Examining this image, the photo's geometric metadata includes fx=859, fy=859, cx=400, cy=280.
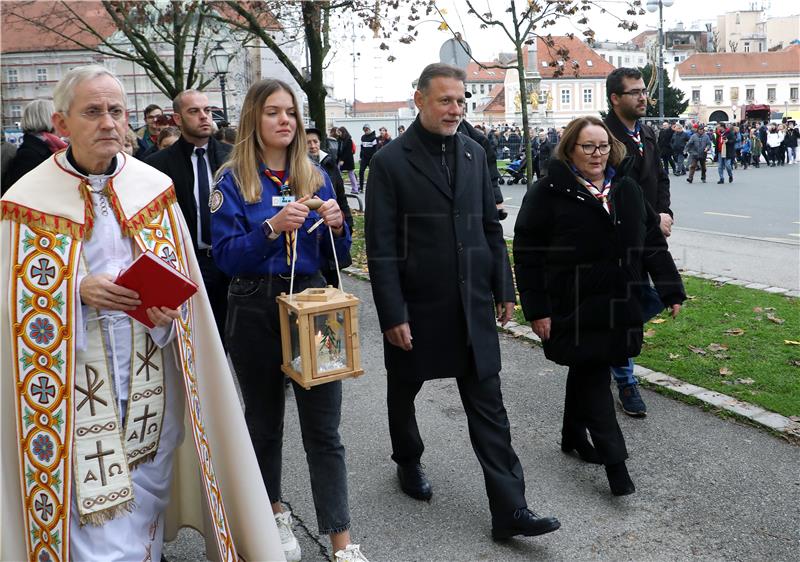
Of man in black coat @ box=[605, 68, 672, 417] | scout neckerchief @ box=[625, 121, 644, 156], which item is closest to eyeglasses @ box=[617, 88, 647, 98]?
man in black coat @ box=[605, 68, 672, 417]

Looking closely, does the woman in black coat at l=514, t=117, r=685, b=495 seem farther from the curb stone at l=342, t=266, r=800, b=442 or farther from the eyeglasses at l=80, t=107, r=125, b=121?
the eyeglasses at l=80, t=107, r=125, b=121

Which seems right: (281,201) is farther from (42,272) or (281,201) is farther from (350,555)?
(350,555)

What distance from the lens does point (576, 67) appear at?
10664 millimetres

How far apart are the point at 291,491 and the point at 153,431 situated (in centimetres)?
151

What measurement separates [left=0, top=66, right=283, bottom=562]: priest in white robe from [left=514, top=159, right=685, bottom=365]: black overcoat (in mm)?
2065

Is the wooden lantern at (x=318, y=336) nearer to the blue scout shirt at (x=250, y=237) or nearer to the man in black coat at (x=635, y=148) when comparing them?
the blue scout shirt at (x=250, y=237)

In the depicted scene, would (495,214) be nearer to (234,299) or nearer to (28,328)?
(234,299)

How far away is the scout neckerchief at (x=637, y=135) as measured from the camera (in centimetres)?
584

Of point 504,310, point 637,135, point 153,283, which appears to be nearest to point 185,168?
point 504,310

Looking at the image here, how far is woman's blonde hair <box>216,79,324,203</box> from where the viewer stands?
3715 mm

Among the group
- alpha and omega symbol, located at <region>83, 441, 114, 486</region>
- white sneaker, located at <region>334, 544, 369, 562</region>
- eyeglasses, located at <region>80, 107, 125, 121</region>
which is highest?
eyeglasses, located at <region>80, 107, 125, 121</region>

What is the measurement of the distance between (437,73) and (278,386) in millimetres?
1681

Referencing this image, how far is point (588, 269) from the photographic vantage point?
4629mm

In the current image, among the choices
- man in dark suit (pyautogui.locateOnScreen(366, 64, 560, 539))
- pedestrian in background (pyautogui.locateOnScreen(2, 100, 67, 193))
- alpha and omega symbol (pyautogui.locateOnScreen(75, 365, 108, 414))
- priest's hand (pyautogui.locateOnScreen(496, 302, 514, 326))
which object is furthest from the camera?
pedestrian in background (pyautogui.locateOnScreen(2, 100, 67, 193))
